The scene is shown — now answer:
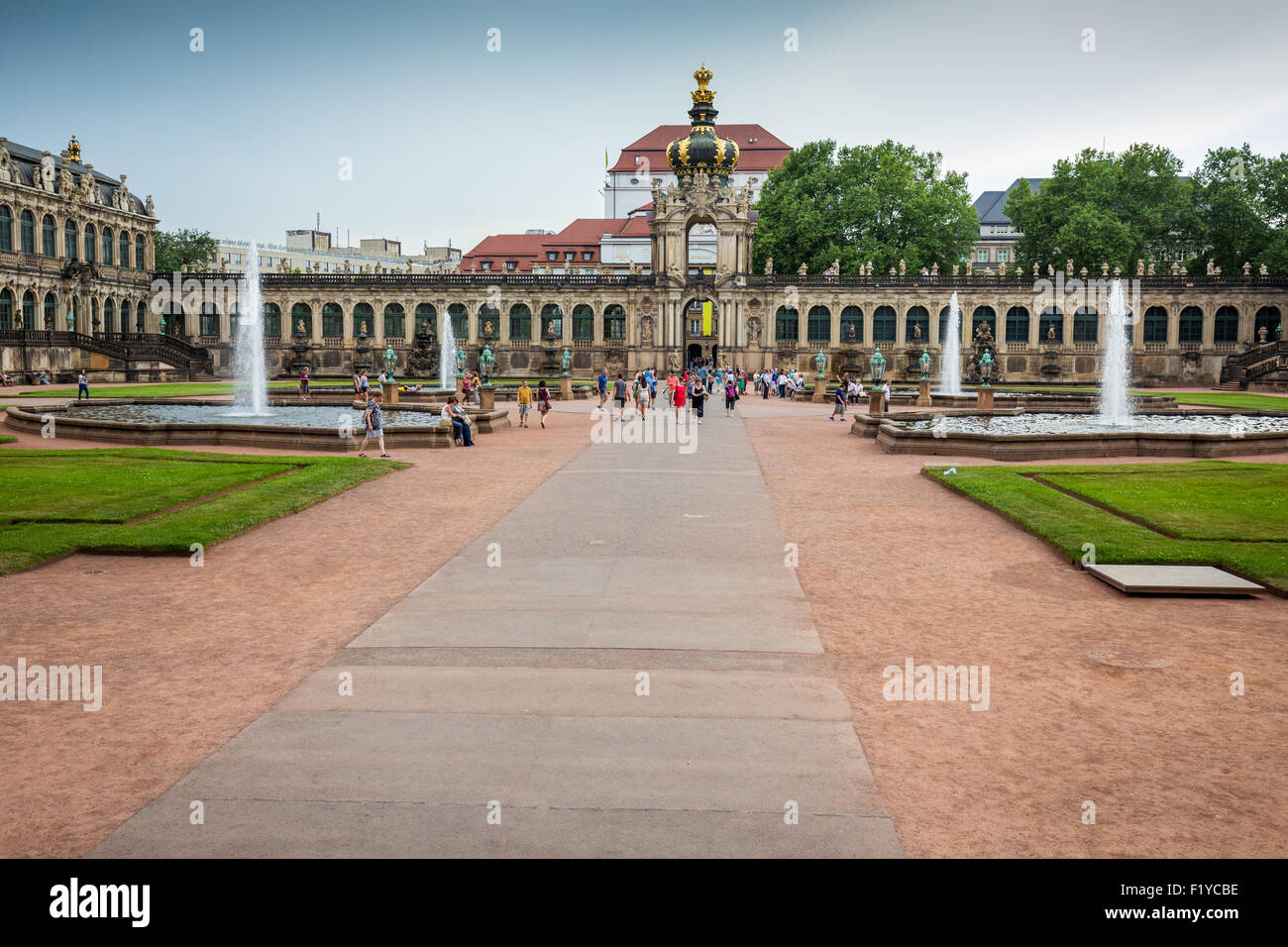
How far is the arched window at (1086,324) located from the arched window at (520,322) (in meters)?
43.6

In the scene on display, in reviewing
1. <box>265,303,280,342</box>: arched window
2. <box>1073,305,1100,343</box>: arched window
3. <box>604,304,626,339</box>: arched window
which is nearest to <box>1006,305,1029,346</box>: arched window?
<box>1073,305,1100,343</box>: arched window

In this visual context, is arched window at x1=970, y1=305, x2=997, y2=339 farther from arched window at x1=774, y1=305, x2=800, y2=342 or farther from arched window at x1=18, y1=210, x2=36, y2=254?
arched window at x1=18, y1=210, x2=36, y2=254

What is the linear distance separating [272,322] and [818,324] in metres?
45.9

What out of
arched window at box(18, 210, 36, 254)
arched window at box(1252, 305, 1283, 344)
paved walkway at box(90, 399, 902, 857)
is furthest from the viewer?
arched window at box(1252, 305, 1283, 344)

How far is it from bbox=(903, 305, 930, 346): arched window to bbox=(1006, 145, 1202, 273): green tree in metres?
12.0

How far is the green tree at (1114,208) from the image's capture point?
84.3 meters

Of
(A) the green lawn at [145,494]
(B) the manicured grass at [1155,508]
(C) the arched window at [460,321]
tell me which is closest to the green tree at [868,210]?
(C) the arched window at [460,321]

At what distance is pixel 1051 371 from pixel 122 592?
7908 centimetres

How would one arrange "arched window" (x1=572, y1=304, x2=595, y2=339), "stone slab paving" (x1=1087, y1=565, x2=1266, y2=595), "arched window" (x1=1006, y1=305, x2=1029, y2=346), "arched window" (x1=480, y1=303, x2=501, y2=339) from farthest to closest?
"arched window" (x1=480, y1=303, x2=501, y2=339) < "arched window" (x1=572, y1=304, x2=595, y2=339) < "arched window" (x1=1006, y1=305, x2=1029, y2=346) < "stone slab paving" (x1=1087, y1=565, x2=1266, y2=595)

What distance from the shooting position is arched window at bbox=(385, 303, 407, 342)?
299ft

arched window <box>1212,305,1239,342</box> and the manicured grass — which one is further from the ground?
arched window <box>1212,305,1239,342</box>

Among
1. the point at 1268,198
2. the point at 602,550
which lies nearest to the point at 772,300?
the point at 1268,198

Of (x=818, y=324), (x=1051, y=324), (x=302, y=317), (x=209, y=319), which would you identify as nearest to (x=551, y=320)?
(x=302, y=317)
